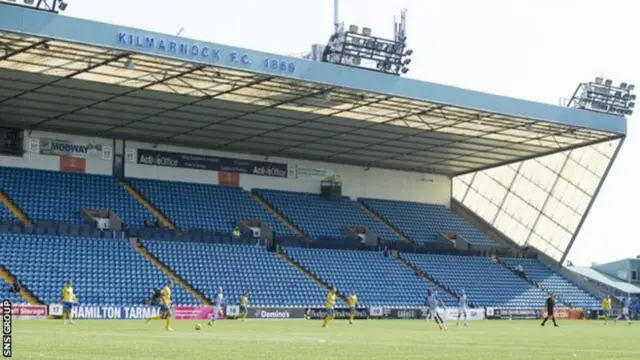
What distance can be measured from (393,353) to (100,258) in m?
Answer: 32.9

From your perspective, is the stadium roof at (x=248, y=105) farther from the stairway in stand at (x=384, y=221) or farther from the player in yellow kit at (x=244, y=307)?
the player in yellow kit at (x=244, y=307)

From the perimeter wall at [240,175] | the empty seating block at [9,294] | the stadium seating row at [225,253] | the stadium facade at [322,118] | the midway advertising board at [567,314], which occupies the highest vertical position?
the stadium facade at [322,118]

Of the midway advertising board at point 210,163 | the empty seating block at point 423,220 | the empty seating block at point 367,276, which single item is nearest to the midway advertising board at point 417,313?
the empty seating block at point 367,276

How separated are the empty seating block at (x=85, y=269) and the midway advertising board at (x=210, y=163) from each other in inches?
316

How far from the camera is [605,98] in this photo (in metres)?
63.3

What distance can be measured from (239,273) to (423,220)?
745 inches

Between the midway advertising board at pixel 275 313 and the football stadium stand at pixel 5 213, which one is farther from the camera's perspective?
the midway advertising board at pixel 275 313

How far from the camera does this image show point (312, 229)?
6588 centimetres

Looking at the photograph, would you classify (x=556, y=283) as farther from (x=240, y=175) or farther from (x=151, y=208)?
(x=151, y=208)

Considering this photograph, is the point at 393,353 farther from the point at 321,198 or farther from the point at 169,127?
the point at 321,198

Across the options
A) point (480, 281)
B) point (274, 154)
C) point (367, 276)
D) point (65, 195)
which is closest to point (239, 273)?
point (367, 276)

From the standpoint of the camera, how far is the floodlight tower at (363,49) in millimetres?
52000

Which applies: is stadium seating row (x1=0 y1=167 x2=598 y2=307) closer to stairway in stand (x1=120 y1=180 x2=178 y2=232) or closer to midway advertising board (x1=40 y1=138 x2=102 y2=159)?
stairway in stand (x1=120 y1=180 x2=178 y2=232)

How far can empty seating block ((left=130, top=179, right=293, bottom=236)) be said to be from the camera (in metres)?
60.5
